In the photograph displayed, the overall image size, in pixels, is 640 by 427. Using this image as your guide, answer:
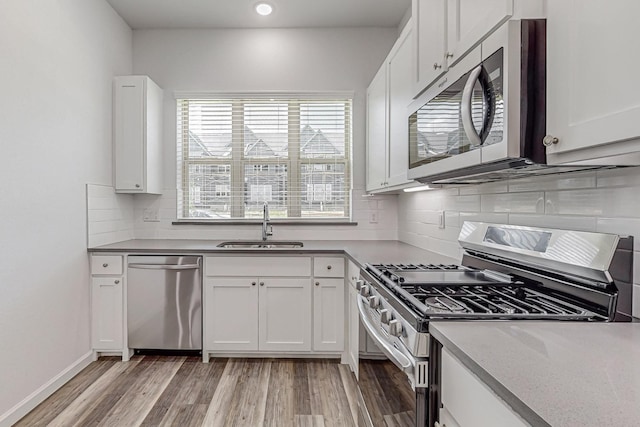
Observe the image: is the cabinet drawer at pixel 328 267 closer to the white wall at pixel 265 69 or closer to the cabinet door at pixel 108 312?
the white wall at pixel 265 69

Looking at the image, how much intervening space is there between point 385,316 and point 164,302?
6.90ft

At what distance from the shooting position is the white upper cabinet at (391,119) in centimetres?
226

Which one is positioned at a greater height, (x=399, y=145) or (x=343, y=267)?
(x=399, y=145)

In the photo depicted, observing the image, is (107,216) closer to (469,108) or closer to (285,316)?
(285,316)

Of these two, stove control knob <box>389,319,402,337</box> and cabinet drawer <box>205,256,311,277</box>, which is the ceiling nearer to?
cabinet drawer <box>205,256,311,277</box>

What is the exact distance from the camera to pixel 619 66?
2.70 ft

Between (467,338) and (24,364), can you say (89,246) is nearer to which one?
(24,364)

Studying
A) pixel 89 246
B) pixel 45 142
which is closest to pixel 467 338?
pixel 45 142

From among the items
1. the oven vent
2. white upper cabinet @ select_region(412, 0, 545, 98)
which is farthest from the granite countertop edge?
white upper cabinet @ select_region(412, 0, 545, 98)

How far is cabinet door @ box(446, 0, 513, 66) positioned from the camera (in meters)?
1.18

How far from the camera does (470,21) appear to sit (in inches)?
54.2

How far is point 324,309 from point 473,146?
1.94 meters

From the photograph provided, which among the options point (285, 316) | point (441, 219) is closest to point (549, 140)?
point (441, 219)

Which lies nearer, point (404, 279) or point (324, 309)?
point (404, 279)
